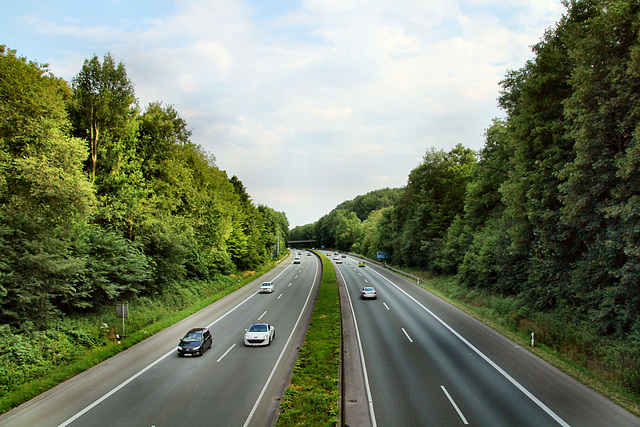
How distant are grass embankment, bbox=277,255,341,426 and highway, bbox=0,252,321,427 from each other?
0.60 metres

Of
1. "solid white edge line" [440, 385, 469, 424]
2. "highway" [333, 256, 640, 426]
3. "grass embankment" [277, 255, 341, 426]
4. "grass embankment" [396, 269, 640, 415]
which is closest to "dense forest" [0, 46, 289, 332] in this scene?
"grass embankment" [277, 255, 341, 426]

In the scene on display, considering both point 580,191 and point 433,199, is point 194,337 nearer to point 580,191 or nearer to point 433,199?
point 580,191

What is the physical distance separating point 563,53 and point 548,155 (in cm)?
662

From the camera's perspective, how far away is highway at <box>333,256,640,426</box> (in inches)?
429

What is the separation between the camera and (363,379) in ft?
46.5

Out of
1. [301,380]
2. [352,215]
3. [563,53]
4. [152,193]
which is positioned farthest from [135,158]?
[352,215]

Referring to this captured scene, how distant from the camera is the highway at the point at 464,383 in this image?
1089cm

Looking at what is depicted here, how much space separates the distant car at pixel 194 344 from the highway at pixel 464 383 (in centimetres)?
857

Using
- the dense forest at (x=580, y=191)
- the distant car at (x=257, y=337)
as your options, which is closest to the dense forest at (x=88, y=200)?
the distant car at (x=257, y=337)

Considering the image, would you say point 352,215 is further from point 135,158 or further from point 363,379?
point 363,379

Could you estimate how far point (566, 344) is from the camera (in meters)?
17.1

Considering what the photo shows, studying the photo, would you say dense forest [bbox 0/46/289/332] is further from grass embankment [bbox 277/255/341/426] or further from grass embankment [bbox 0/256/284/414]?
grass embankment [bbox 277/255/341/426]

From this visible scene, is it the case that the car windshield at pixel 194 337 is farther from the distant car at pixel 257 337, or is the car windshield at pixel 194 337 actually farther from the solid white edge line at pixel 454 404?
the solid white edge line at pixel 454 404

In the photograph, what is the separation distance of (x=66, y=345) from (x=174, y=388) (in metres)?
7.27
